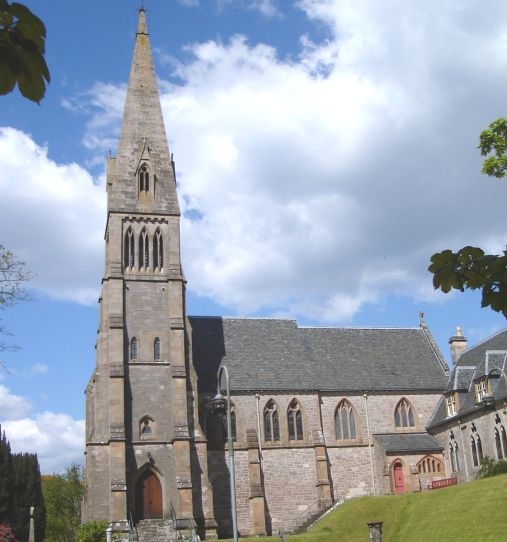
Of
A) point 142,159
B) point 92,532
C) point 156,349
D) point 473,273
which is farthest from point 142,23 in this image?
point 473,273

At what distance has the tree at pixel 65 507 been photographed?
218ft

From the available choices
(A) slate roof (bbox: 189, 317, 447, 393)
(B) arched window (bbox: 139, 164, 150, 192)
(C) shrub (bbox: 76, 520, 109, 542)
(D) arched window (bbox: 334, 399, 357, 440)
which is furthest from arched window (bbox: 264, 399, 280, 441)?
(B) arched window (bbox: 139, 164, 150, 192)

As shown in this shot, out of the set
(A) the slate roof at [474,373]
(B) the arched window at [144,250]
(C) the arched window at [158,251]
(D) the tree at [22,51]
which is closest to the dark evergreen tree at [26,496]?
(B) the arched window at [144,250]

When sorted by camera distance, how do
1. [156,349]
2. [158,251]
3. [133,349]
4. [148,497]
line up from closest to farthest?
[148,497] → [133,349] → [156,349] → [158,251]

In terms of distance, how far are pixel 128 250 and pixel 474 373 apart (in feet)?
79.0

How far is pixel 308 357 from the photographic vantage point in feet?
174

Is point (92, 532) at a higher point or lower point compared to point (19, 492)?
lower

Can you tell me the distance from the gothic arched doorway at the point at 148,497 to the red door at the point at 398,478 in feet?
A: 51.6

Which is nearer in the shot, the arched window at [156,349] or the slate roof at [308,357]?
the arched window at [156,349]

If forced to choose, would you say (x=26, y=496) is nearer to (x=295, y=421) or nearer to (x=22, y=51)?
(x=295, y=421)

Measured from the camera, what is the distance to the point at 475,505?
34969mm

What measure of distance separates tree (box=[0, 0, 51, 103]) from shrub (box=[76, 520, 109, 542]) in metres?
39.4

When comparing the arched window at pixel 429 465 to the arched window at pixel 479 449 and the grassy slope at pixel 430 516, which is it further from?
the grassy slope at pixel 430 516

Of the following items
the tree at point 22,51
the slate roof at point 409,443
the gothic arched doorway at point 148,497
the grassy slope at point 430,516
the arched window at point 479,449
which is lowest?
the grassy slope at point 430,516
